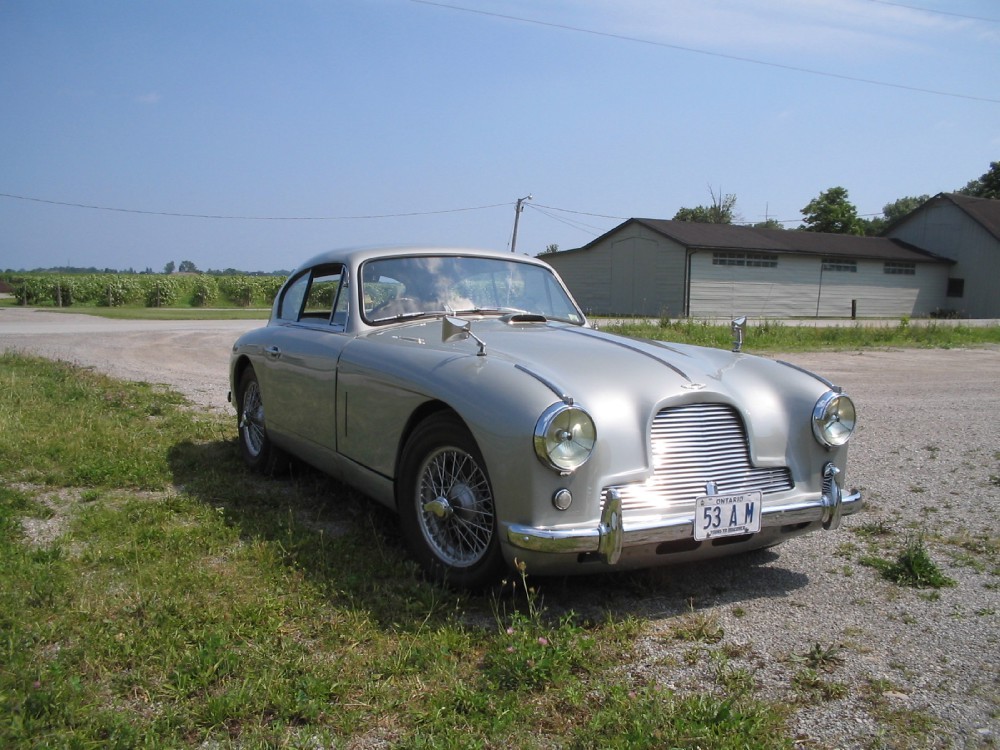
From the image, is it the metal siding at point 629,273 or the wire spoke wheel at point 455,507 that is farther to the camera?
the metal siding at point 629,273

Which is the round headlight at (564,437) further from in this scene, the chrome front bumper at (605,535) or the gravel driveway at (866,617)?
the gravel driveway at (866,617)

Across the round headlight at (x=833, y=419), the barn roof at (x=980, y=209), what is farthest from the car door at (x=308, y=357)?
the barn roof at (x=980, y=209)

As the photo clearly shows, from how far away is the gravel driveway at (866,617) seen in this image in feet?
8.16

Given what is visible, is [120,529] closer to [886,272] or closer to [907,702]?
[907,702]

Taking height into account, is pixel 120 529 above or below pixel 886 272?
below

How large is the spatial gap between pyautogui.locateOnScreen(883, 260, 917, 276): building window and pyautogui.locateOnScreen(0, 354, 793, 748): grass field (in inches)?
1510

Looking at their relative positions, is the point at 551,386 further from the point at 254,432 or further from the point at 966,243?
the point at 966,243

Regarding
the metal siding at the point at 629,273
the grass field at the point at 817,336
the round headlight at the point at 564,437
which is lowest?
the grass field at the point at 817,336

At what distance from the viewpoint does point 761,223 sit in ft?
246

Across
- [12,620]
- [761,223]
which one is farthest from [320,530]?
[761,223]

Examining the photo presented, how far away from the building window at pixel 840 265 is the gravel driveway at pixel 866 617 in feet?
105

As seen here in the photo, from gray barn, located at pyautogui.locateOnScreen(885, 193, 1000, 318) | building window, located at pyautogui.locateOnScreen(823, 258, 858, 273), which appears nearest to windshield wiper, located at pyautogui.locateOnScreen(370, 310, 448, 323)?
building window, located at pyautogui.locateOnScreen(823, 258, 858, 273)

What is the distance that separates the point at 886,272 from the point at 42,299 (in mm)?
41240

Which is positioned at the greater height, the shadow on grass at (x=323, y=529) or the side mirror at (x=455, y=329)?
the side mirror at (x=455, y=329)
